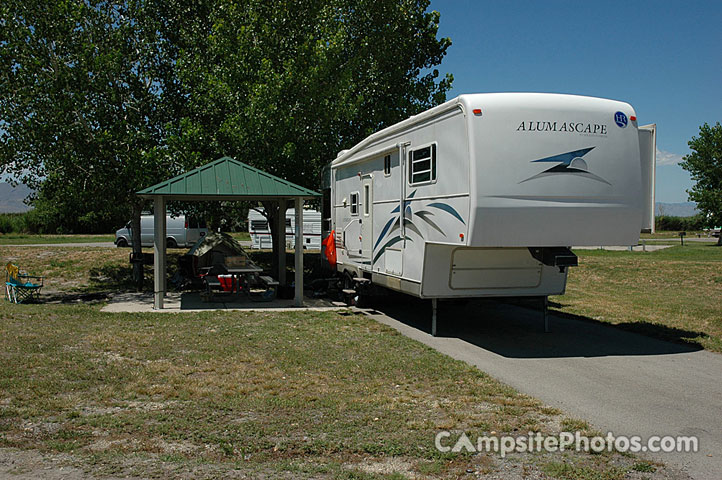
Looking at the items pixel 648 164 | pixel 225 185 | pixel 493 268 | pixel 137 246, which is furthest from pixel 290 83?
pixel 648 164


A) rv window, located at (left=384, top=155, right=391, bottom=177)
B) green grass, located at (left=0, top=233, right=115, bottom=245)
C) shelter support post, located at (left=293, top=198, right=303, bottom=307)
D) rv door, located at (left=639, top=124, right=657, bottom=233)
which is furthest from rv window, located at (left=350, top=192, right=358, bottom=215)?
green grass, located at (left=0, top=233, right=115, bottom=245)

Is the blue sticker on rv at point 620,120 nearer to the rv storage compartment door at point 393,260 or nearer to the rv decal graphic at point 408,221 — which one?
the rv decal graphic at point 408,221

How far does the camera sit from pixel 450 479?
4.57 metres

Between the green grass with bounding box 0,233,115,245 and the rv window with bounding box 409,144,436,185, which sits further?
the green grass with bounding box 0,233,115,245

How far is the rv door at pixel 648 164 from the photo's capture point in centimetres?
927

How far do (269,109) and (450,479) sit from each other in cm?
1122

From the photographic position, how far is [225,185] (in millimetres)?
12953

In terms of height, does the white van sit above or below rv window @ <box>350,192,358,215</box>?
below

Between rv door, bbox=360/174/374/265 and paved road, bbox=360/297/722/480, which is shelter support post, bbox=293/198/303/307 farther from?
paved road, bbox=360/297/722/480

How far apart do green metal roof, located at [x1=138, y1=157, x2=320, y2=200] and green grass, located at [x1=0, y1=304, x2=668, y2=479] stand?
334 cm

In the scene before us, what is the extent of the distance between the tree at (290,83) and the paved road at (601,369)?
5.59 metres

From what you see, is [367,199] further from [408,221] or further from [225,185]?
[225,185]

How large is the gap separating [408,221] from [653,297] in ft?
25.8

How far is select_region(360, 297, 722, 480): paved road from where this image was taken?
5.86 m
